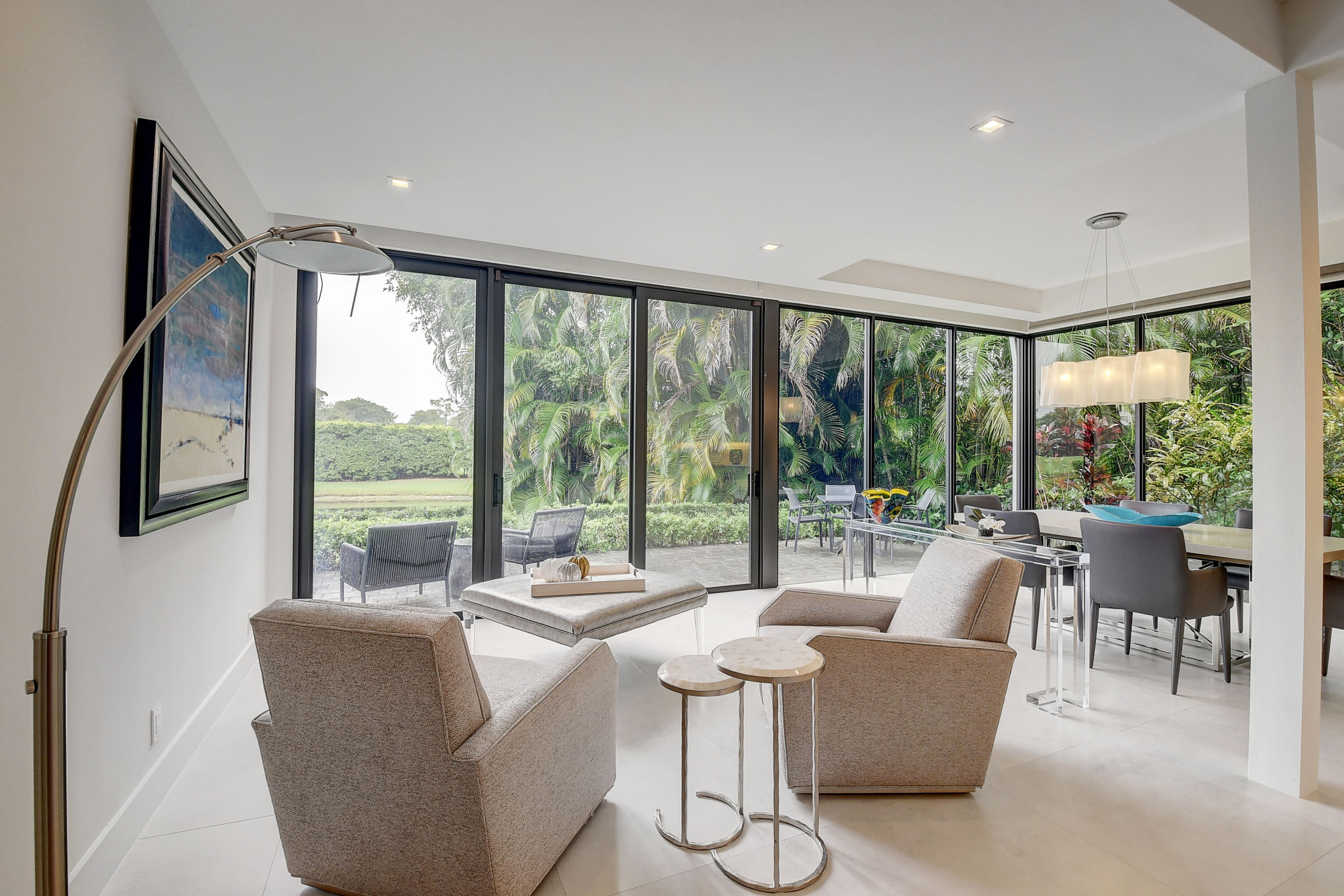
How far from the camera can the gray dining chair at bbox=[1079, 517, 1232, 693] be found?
315 centimetres

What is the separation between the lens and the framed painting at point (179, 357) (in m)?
1.89

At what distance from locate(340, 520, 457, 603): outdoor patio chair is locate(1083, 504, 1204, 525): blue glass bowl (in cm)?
385

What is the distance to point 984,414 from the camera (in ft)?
20.8

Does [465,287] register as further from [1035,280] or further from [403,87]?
[1035,280]

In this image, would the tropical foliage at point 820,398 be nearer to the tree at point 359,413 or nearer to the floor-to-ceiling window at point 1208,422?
the floor-to-ceiling window at point 1208,422

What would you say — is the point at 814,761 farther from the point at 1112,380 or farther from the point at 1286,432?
the point at 1112,380

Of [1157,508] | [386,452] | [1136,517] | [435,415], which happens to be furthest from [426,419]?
[1157,508]

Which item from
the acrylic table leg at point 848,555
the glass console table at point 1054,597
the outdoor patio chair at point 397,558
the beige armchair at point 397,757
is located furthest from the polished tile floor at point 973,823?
the acrylic table leg at point 848,555

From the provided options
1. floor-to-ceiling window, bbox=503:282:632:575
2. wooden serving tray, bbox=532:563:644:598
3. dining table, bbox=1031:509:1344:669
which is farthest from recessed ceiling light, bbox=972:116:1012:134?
floor-to-ceiling window, bbox=503:282:632:575

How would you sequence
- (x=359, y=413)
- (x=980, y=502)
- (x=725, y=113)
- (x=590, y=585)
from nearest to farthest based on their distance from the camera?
(x=725, y=113) < (x=590, y=585) < (x=359, y=413) < (x=980, y=502)

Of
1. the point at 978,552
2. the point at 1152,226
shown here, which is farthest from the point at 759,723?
the point at 1152,226

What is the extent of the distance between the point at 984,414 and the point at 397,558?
17.5 feet

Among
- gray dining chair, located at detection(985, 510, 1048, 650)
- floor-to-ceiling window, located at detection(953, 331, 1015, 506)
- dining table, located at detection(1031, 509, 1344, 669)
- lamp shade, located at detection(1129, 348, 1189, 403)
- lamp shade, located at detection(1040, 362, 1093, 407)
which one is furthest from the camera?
floor-to-ceiling window, located at detection(953, 331, 1015, 506)

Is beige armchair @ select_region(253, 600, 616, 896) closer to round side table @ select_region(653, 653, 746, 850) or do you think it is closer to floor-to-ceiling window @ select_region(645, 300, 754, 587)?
round side table @ select_region(653, 653, 746, 850)
